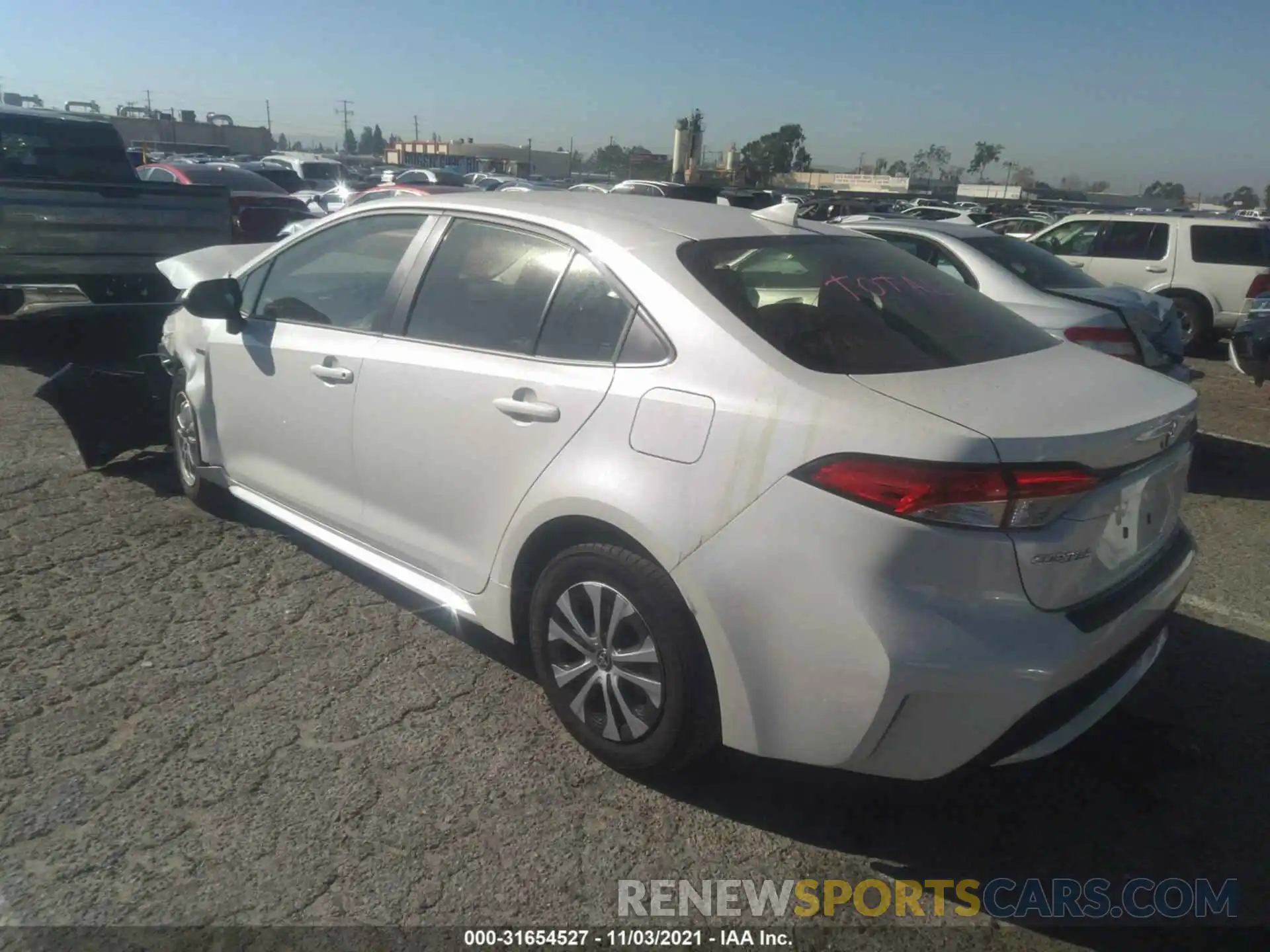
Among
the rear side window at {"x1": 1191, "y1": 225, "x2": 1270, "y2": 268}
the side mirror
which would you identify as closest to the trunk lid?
the side mirror

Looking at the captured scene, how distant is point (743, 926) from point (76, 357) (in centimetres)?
596

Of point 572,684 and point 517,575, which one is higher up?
point 517,575

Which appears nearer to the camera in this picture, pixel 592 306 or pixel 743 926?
pixel 743 926

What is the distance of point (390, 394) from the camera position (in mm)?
3357

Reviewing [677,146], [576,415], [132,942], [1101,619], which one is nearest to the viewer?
[132,942]

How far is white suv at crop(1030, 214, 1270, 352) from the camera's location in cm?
1130

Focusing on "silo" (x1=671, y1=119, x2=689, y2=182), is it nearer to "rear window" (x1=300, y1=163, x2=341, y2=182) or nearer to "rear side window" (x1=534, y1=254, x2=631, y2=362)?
"rear window" (x1=300, y1=163, x2=341, y2=182)

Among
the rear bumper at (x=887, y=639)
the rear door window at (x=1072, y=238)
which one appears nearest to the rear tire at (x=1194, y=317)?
the rear door window at (x=1072, y=238)

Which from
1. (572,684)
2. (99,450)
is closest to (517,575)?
(572,684)

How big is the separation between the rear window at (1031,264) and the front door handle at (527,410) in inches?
191

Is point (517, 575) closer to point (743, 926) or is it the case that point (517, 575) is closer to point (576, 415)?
point (576, 415)

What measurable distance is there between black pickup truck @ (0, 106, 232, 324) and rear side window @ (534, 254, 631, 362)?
502 cm

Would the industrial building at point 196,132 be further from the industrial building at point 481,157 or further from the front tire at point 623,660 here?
the front tire at point 623,660

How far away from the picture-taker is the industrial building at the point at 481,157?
59.8m
